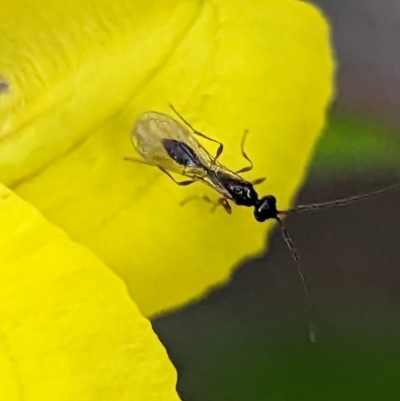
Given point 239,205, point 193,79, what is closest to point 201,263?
point 239,205

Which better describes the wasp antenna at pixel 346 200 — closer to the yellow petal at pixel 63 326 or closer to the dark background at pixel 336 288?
the dark background at pixel 336 288

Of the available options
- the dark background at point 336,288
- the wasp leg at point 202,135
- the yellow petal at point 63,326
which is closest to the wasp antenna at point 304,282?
the dark background at point 336,288

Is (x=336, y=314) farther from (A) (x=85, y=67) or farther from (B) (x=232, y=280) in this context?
(A) (x=85, y=67)

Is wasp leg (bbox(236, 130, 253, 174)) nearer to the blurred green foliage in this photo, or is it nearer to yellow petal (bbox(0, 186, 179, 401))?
the blurred green foliage

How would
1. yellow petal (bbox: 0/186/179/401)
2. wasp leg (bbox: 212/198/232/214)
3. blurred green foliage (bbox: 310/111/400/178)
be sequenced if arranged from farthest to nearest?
blurred green foliage (bbox: 310/111/400/178) → wasp leg (bbox: 212/198/232/214) → yellow petal (bbox: 0/186/179/401)

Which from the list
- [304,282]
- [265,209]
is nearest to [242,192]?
[265,209]

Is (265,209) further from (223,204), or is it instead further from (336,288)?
(336,288)

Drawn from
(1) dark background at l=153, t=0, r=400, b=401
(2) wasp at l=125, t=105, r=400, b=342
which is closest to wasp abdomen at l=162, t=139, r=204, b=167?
(2) wasp at l=125, t=105, r=400, b=342
